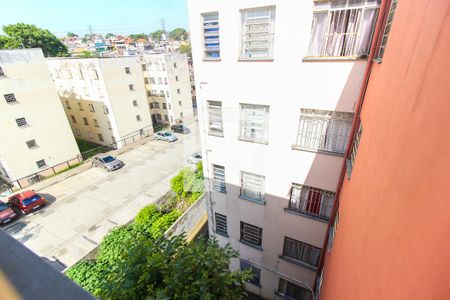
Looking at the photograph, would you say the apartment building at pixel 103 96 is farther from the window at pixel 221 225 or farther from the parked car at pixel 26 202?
the window at pixel 221 225

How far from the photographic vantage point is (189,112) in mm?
42312

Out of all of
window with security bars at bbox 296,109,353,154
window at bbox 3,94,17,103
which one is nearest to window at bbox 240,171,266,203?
window with security bars at bbox 296,109,353,154

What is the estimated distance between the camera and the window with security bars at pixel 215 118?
8531mm

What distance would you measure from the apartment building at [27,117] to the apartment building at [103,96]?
541 centimetres

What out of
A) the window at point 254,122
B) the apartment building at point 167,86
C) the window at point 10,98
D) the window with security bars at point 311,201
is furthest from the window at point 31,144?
the window with security bars at point 311,201

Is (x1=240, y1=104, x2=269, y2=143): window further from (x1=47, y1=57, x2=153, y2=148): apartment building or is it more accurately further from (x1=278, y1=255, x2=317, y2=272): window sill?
(x1=47, y1=57, x2=153, y2=148): apartment building

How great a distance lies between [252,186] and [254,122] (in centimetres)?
297

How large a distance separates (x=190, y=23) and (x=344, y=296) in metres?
8.72

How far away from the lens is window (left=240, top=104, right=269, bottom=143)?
787 cm

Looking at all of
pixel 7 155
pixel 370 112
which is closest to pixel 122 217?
pixel 7 155

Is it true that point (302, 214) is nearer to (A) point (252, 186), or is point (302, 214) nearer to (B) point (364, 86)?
(A) point (252, 186)

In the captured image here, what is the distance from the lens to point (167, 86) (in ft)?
121

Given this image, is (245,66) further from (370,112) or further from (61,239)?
(61,239)

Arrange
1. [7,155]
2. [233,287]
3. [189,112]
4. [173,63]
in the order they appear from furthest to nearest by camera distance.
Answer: [189,112]
[173,63]
[7,155]
[233,287]
